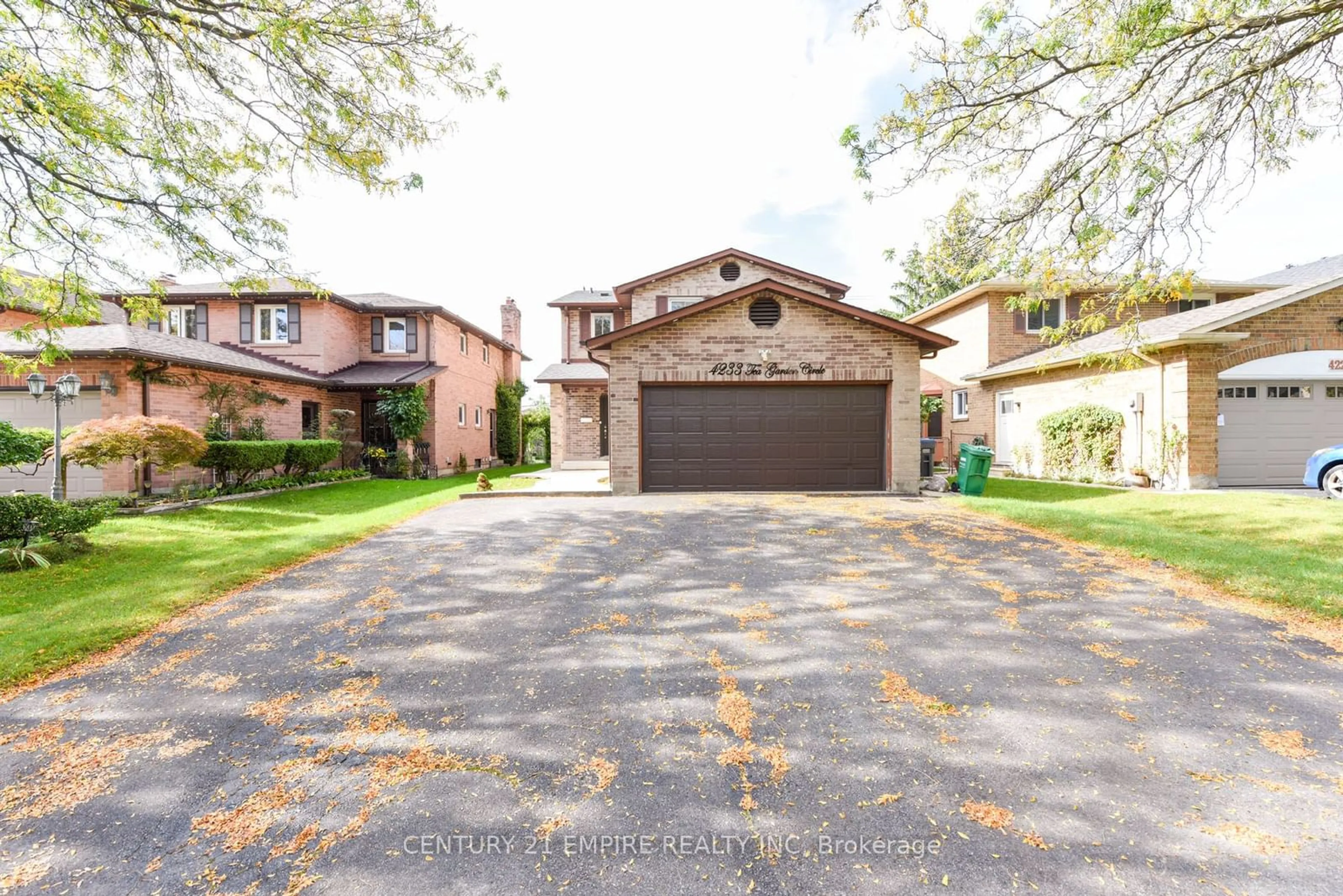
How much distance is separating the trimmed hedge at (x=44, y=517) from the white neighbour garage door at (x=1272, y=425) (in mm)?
22216

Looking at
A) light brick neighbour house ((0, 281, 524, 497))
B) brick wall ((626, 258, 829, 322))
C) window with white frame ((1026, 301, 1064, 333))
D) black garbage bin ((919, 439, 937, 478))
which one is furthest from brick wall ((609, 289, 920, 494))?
window with white frame ((1026, 301, 1064, 333))

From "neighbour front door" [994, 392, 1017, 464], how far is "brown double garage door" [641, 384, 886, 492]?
8.19 m

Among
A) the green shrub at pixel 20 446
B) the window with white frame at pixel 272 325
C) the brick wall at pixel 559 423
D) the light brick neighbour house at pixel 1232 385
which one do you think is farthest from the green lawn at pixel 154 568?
the light brick neighbour house at pixel 1232 385

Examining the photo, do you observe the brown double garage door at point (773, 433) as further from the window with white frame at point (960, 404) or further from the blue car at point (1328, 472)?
the window with white frame at point (960, 404)

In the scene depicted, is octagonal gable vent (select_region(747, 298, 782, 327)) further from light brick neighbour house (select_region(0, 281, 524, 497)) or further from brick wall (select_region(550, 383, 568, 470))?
light brick neighbour house (select_region(0, 281, 524, 497))

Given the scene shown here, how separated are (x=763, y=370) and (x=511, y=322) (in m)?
20.5

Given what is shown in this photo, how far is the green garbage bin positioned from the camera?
41.3ft

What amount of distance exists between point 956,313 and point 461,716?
22990mm

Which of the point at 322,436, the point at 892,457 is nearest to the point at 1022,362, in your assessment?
the point at 892,457

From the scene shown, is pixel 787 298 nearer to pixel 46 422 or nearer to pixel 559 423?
pixel 559 423

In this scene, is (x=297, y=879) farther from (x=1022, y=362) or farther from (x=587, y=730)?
(x=1022, y=362)

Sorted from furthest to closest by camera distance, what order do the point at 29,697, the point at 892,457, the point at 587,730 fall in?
the point at 892,457, the point at 29,697, the point at 587,730

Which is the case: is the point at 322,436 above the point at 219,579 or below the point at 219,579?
above

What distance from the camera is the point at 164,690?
375 centimetres
